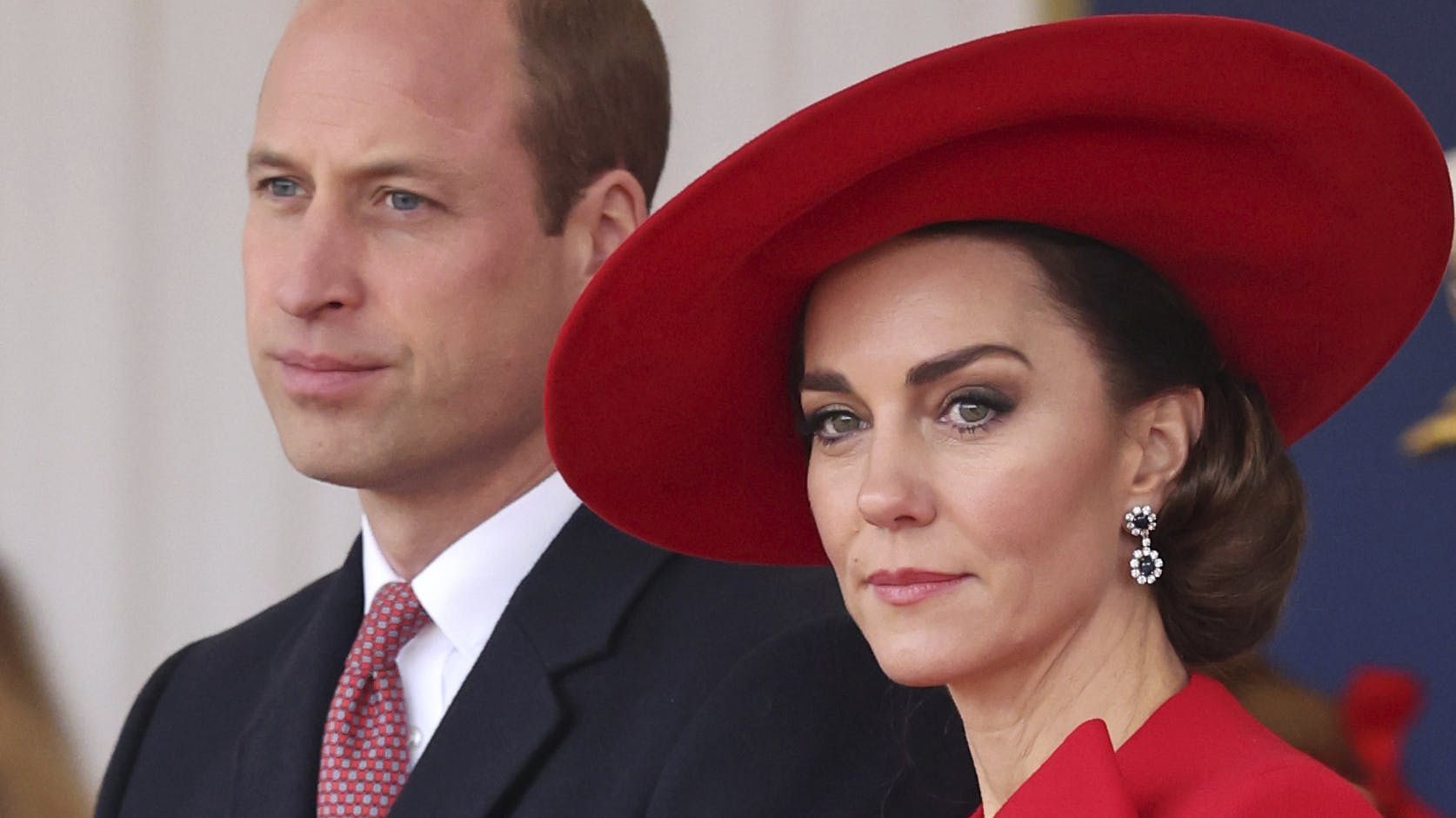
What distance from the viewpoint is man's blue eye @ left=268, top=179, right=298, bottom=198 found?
171 centimetres

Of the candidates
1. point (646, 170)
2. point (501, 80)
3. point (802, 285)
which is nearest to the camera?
point (802, 285)

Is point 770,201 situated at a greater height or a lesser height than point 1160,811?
greater

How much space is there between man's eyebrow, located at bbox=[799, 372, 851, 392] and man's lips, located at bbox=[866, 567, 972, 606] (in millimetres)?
123

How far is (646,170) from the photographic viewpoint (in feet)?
6.08

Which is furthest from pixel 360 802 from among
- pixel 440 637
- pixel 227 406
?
pixel 227 406

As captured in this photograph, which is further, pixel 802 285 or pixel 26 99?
pixel 26 99

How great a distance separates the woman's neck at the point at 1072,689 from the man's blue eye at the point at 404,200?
23.1 inches

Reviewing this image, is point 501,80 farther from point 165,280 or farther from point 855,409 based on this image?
point 165,280

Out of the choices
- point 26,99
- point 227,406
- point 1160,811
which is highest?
point 26,99

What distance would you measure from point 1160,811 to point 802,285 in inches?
16.3

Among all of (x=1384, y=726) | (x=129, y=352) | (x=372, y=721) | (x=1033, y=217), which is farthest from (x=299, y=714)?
(x=129, y=352)

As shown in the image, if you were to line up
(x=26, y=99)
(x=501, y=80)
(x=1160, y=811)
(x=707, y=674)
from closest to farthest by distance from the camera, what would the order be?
(x=1160, y=811) < (x=707, y=674) < (x=501, y=80) < (x=26, y=99)

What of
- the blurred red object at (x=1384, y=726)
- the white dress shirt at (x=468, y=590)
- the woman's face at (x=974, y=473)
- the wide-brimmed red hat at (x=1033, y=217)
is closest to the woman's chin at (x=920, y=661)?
the woman's face at (x=974, y=473)

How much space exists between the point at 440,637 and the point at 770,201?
592 mm
